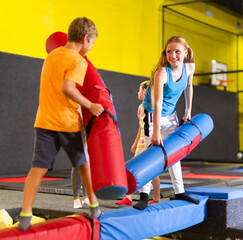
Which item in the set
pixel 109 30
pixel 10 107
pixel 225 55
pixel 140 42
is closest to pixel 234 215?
pixel 10 107

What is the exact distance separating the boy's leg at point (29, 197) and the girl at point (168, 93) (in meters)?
0.79

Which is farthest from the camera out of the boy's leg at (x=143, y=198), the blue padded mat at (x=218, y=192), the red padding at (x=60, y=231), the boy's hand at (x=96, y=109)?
the blue padded mat at (x=218, y=192)

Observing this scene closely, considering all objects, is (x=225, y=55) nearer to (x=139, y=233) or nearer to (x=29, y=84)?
(x=29, y=84)

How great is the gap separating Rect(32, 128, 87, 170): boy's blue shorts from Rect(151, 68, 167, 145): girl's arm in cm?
60

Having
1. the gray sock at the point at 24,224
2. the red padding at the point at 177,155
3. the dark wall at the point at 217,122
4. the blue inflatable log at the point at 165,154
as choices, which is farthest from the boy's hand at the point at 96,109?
the dark wall at the point at 217,122

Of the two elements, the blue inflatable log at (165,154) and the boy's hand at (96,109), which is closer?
the boy's hand at (96,109)

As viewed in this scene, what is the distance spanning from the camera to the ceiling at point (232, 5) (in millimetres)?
9488

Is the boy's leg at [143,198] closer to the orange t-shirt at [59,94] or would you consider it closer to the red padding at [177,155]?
the red padding at [177,155]

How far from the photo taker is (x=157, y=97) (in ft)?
8.59

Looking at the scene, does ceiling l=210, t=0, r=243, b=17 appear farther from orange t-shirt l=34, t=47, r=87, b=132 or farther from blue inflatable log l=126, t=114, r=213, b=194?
orange t-shirt l=34, t=47, r=87, b=132

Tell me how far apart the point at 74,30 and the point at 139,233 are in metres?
1.11

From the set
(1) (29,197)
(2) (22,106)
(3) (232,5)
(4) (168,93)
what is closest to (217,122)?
(3) (232,5)

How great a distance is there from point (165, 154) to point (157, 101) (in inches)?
12.0

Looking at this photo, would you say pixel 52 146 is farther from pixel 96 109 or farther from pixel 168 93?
pixel 168 93
